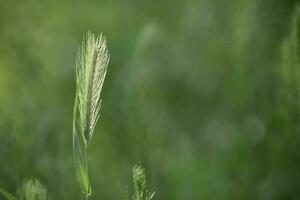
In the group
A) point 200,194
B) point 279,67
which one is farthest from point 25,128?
point 279,67

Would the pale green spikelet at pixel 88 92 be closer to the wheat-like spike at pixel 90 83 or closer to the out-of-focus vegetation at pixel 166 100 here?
the wheat-like spike at pixel 90 83

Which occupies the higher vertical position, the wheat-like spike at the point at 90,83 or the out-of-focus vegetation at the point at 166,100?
the out-of-focus vegetation at the point at 166,100

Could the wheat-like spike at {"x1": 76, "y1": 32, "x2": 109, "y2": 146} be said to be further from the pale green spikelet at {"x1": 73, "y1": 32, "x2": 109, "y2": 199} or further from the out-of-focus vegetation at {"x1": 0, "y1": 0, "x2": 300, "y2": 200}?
the out-of-focus vegetation at {"x1": 0, "y1": 0, "x2": 300, "y2": 200}

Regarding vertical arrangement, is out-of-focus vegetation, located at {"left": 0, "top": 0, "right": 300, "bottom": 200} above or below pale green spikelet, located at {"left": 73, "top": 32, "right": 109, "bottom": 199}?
above

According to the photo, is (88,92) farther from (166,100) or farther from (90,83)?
(166,100)

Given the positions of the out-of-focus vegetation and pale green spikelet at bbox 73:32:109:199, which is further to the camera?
the out-of-focus vegetation

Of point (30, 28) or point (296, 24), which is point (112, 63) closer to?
→ point (30, 28)

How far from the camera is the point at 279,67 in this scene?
1.32 meters

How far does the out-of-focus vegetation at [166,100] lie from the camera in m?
1.13

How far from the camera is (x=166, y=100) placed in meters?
1.40

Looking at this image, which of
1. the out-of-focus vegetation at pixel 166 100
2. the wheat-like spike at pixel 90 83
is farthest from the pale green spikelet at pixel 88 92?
the out-of-focus vegetation at pixel 166 100

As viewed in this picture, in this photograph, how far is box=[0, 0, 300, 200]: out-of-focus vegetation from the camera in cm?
113

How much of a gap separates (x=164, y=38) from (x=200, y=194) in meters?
0.48

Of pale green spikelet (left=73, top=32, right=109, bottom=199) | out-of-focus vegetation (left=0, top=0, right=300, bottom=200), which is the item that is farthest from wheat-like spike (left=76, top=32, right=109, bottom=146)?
out-of-focus vegetation (left=0, top=0, right=300, bottom=200)
